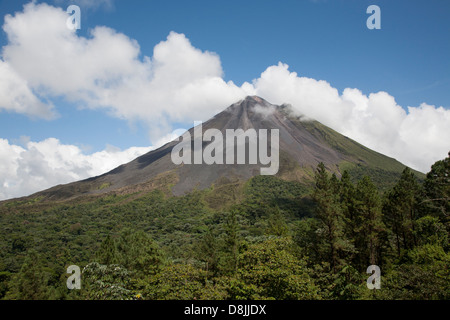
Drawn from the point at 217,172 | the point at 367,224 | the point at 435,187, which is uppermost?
the point at 217,172

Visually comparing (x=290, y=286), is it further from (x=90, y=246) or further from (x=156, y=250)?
(x=90, y=246)

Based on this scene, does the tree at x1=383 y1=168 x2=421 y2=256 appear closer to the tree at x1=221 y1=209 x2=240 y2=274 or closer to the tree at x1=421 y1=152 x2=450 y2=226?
the tree at x1=421 y1=152 x2=450 y2=226

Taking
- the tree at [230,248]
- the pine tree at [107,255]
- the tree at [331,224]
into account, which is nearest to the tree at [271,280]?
the tree at [331,224]

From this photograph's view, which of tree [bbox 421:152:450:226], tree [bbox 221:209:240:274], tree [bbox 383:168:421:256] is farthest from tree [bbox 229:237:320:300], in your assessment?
tree [bbox 421:152:450:226]

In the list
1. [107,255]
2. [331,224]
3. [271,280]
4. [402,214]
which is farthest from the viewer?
[107,255]

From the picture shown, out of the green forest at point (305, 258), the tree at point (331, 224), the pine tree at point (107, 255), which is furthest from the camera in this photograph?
the pine tree at point (107, 255)

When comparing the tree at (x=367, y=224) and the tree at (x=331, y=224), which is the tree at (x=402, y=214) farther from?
the tree at (x=331, y=224)

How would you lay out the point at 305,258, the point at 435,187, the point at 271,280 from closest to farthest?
the point at 271,280, the point at 305,258, the point at 435,187

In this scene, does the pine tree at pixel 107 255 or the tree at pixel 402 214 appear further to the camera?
the pine tree at pixel 107 255

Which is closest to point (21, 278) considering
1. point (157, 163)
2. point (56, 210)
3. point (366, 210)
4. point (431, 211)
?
point (366, 210)

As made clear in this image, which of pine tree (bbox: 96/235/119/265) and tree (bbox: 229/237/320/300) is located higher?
tree (bbox: 229/237/320/300)

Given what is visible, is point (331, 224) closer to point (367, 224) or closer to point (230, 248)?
point (367, 224)

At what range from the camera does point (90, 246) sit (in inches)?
3703

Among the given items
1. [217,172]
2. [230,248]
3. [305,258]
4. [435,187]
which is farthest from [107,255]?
[217,172]
